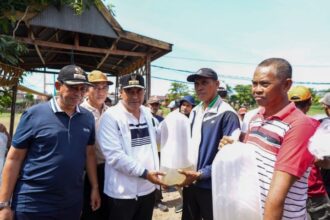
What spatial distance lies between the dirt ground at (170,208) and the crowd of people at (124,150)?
7.27ft

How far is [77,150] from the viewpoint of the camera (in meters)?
2.30

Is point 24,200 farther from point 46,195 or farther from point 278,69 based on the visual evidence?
point 278,69

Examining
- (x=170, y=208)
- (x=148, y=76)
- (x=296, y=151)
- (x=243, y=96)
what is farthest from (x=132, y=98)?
(x=243, y=96)

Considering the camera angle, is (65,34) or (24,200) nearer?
(24,200)

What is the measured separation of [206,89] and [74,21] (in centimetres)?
545

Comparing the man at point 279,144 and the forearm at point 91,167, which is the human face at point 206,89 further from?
the forearm at point 91,167

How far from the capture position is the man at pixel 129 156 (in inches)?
94.3

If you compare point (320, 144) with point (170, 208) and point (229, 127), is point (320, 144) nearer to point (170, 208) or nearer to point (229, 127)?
point (229, 127)

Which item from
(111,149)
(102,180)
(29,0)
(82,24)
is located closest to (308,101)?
(111,149)

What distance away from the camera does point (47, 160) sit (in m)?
2.16

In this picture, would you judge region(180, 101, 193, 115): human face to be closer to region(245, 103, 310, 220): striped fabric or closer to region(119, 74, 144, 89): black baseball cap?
region(119, 74, 144, 89): black baseball cap

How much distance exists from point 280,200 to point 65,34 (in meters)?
8.38

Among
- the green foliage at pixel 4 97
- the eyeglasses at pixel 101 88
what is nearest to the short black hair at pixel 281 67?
the eyeglasses at pixel 101 88

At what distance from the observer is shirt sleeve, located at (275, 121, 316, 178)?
137 centimetres
